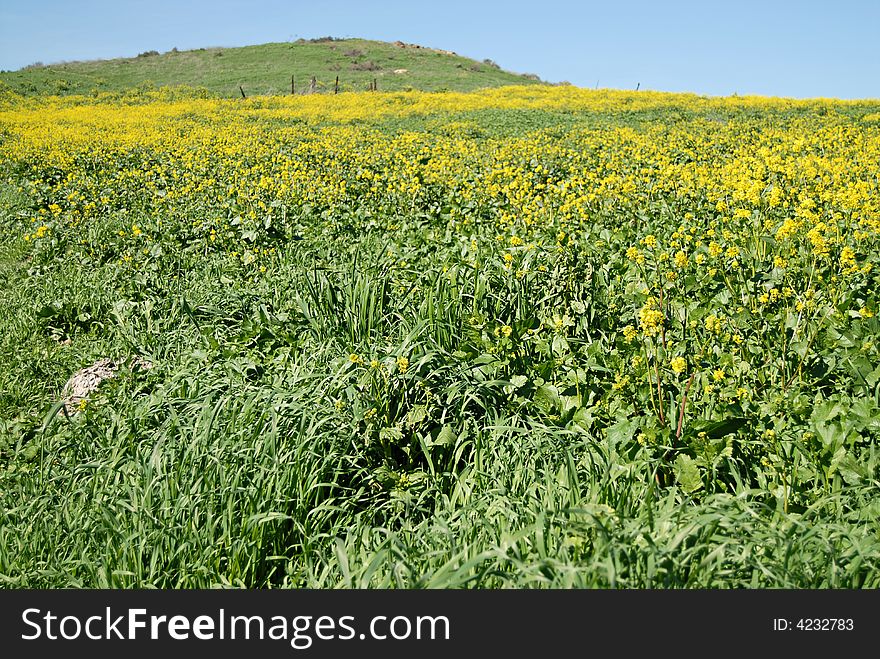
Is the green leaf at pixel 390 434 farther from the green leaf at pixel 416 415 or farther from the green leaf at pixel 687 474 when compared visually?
the green leaf at pixel 687 474

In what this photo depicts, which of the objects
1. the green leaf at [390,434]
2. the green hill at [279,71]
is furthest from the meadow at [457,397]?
the green hill at [279,71]

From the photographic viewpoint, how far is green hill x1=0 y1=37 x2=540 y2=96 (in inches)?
1631

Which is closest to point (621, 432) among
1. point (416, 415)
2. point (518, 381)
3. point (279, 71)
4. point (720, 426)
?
point (720, 426)

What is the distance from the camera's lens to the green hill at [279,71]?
41.4m

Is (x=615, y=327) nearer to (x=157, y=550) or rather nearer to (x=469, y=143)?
(x=157, y=550)

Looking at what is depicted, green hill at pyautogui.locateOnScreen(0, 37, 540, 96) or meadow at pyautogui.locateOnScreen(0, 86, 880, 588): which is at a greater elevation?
green hill at pyautogui.locateOnScreen(0, 37, 540, 96)

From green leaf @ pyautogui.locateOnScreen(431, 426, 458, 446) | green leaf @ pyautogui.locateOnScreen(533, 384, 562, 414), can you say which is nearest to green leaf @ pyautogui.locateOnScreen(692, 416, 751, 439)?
green leaf @ pyautogui.locateOnScreen(533, 384, 562, 414)

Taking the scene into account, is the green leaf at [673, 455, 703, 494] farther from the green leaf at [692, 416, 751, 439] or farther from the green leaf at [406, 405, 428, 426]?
the green leaf at [406, 405, 428, 426]

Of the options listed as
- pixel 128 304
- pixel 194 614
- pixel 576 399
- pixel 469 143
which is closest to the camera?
pixel 194 614

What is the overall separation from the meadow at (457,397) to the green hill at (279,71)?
35.4 meters

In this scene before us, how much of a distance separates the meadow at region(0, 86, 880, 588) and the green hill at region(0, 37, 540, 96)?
1395 inches

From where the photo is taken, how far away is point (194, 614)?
2176 millimetres

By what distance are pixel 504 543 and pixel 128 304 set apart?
13.2ft

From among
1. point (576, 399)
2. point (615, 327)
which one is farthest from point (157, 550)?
point (615, 327)
